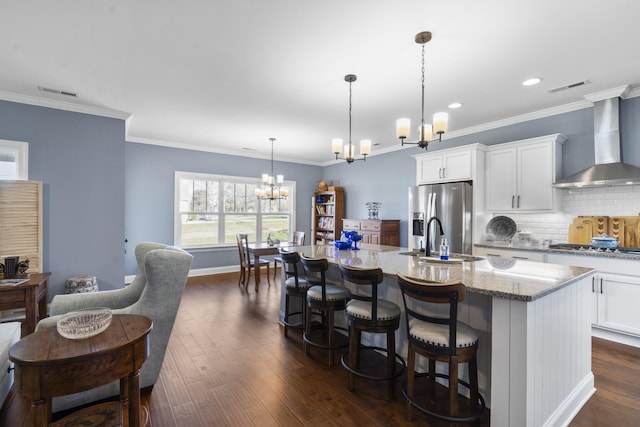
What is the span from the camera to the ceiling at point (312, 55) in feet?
7.03

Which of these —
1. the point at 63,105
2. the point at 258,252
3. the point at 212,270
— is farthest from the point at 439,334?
the point at 212,270

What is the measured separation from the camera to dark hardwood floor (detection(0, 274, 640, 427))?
6.40 ft

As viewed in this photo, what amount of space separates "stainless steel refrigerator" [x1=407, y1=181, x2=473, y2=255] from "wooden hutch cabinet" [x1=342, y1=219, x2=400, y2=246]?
73cm

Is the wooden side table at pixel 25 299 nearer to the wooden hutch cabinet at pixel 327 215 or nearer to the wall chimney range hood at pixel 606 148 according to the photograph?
the wooden hutch cabinet at pixel 327 215

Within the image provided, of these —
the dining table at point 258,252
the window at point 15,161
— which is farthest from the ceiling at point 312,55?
the dining table at point 258,252

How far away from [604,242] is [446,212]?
1.80 m

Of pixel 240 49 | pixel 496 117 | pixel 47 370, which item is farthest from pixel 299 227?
pixel 47 370

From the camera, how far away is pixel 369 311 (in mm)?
2199

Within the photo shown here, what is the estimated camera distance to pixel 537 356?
64.5 inches

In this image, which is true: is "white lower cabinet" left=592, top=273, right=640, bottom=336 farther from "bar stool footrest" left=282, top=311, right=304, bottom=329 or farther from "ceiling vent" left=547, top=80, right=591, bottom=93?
"bar stool footrest" left=282, top=311, right=304, bottom=329

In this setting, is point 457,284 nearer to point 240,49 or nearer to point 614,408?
point 614,408

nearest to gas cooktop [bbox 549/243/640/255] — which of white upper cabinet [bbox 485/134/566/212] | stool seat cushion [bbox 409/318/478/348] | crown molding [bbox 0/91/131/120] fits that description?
white upper cabinet [bbox 485/134/566/212]

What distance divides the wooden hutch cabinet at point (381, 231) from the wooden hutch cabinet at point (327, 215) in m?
1.24

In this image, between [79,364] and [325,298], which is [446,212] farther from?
[79,364]
